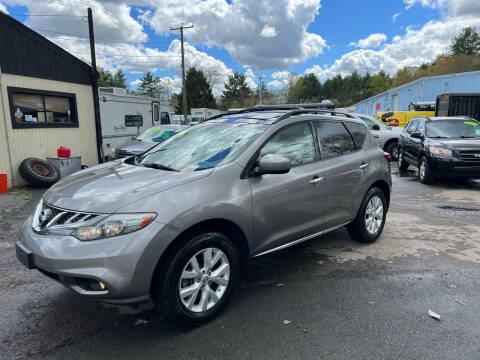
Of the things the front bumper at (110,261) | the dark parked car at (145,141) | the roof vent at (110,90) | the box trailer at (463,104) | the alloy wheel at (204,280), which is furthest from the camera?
the box trailer at (463,104)

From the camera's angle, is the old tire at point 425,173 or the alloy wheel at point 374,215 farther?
the old tire at point 425,173

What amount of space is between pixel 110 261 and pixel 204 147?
154 centimetres

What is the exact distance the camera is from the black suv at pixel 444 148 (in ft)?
27.3

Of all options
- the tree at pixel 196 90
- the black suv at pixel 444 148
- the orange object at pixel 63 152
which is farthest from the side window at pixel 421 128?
the tree at pixel 196 90

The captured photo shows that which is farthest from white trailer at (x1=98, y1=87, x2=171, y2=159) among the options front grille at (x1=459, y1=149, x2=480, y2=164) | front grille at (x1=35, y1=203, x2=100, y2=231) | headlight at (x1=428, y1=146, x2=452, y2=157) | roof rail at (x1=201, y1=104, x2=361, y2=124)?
front grille at (x1=459, y1=149, x2=480, y2=164)

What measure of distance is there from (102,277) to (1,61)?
956 cm

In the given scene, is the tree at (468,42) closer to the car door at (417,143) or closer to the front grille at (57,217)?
the car door at (417,143)

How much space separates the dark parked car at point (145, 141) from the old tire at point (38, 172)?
1.80 meters

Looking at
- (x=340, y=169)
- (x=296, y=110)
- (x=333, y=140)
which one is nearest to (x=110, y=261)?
(x=296, y=110)

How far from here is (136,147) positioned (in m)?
10.3

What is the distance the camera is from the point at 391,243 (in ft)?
15.8

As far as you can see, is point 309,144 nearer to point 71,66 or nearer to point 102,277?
point 102,277

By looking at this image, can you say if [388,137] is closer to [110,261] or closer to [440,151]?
[440,151]

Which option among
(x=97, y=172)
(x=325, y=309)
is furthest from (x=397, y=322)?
(x=97, y=172)
